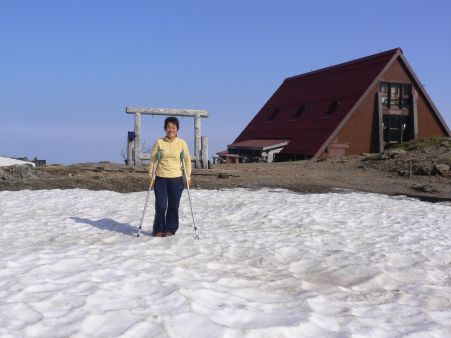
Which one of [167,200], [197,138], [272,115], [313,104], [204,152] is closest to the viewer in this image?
[167,200]

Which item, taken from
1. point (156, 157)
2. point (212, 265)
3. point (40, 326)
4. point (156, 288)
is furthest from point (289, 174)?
point (40, 326)

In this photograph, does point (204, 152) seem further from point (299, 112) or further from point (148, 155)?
point (299, 112)

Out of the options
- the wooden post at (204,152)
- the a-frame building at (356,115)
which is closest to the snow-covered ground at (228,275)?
the wooden post at (204,152)

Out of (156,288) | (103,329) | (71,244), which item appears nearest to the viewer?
(103,329)

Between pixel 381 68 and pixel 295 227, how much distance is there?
24.2 meters

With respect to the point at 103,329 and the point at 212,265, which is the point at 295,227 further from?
the point at 103,329

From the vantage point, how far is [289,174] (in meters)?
19.1

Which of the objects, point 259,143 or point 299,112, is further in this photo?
point 299,112

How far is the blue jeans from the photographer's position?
763 centimetres

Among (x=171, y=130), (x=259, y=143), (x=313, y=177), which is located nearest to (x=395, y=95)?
(x=259, y=143)

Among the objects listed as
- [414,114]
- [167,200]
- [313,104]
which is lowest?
[167,200]

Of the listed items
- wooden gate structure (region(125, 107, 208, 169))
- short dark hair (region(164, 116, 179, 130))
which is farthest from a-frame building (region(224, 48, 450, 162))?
short dark hair (region(164, 116, 179, 130))

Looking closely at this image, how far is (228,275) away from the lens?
5684mm

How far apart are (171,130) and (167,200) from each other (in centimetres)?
121
